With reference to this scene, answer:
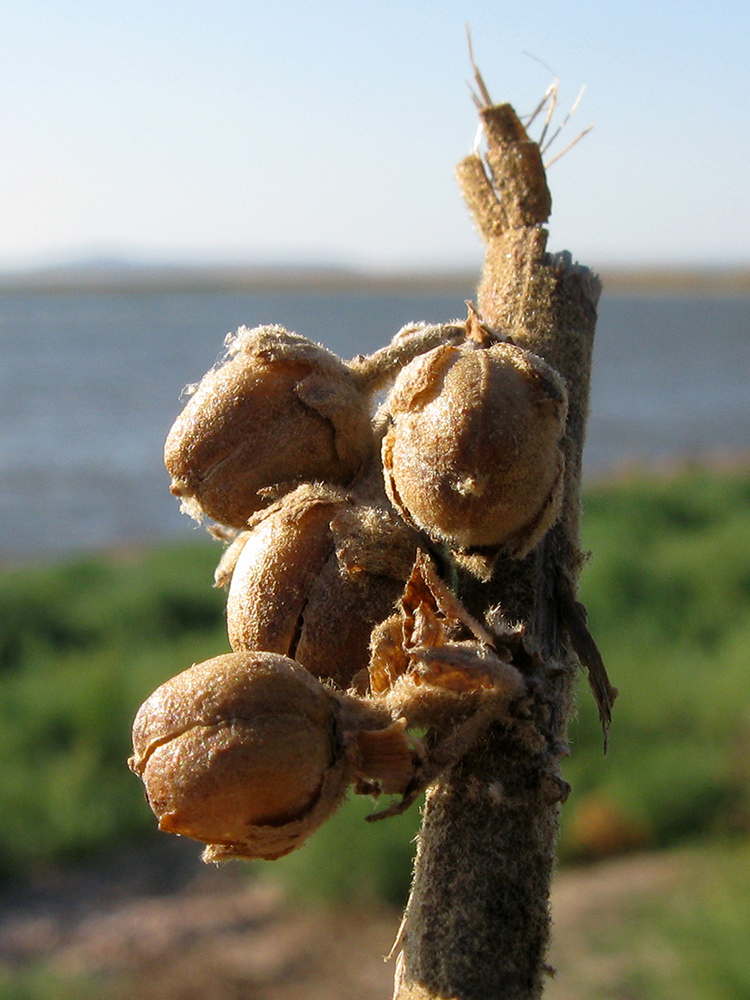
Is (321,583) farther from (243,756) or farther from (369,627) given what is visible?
(243,756)

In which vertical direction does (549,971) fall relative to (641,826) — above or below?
above

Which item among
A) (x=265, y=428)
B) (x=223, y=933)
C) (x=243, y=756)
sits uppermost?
(x=265, y=428)

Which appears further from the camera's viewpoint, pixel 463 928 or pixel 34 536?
pixel 34 536

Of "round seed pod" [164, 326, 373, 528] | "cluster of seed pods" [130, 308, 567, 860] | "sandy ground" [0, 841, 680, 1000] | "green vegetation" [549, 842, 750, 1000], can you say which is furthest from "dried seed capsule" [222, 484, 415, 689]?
"sandy ground" [0, 841, 680, 1000]

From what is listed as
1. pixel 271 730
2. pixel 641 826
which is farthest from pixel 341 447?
pixel 641 826

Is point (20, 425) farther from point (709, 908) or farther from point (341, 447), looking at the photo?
point (341, 447)

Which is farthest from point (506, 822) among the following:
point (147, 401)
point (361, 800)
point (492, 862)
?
point (147, 401)

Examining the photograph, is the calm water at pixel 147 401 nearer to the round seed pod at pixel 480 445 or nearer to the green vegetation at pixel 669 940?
the green vegetation at pixel 669 940
